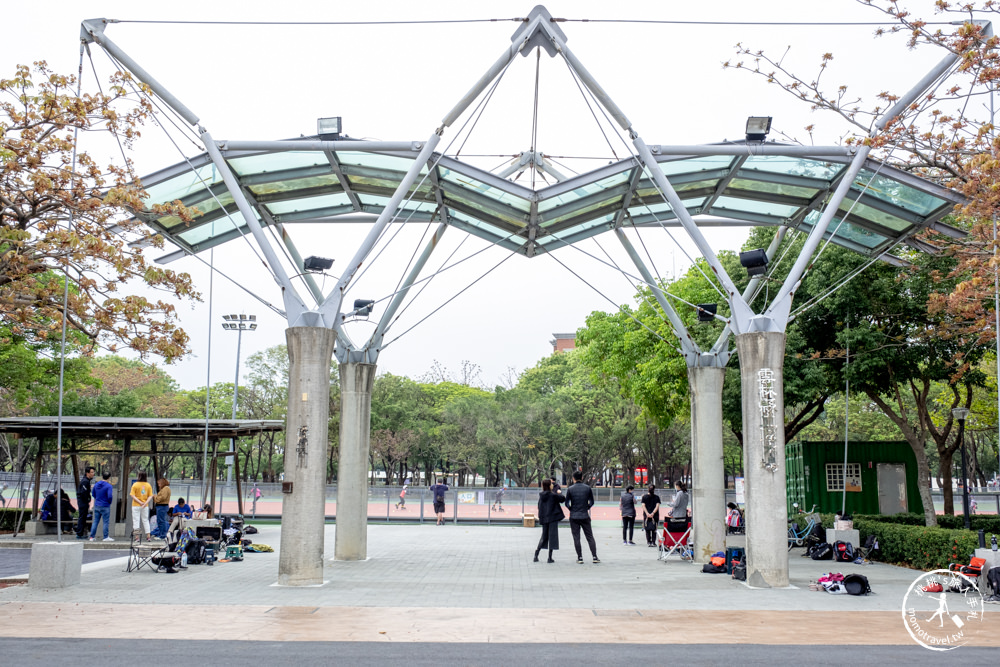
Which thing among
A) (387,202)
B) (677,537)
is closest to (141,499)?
(387,202)

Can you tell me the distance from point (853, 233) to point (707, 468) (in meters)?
6.09

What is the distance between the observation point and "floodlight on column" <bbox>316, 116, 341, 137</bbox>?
14.8 m

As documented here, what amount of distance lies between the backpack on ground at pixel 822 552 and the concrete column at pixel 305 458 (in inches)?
445

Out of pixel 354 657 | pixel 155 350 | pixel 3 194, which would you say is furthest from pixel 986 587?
pixel 3 194

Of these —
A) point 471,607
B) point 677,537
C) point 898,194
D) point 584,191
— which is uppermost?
point 584,191

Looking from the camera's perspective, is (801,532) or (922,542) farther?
(801,532)

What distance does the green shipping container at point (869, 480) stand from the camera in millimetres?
25719

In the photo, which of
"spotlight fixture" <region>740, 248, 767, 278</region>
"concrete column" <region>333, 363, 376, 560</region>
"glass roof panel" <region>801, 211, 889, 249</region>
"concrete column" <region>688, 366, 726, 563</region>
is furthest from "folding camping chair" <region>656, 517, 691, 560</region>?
"glass roof panel" <region>801, 211, 889, 249</region>

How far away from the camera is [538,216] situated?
17.2 meters

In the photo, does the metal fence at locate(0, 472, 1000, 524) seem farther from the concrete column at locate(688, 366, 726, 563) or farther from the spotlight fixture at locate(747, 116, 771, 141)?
the spotlight fixture at locate(747, 116, 771, 141)

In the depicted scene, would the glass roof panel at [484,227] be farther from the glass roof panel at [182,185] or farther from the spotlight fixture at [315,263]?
the glass roof panel at [182,185]

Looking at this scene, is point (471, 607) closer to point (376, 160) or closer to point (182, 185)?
point (376, 160)

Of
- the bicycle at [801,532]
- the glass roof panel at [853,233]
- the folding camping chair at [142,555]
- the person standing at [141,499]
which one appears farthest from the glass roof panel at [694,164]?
the person standing at [141,499]

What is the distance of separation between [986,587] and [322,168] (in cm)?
1330
